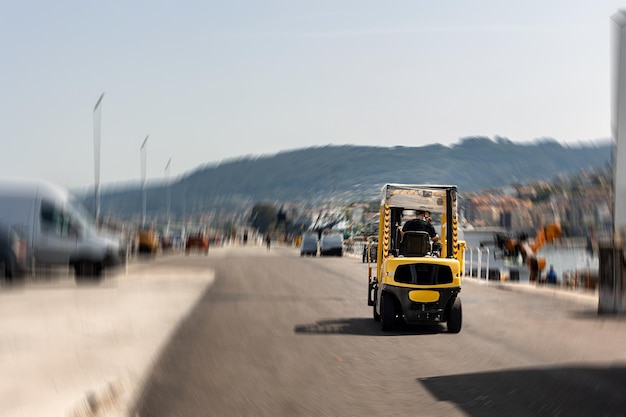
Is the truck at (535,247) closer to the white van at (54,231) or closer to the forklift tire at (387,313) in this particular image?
the white van at (54,231)

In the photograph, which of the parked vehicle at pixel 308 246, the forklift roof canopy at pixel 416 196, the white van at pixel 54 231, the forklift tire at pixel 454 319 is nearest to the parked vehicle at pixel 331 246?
the parked vehicle at pixel 308 246

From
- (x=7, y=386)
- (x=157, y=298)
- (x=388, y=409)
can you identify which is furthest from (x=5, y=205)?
(x=388, y=409)

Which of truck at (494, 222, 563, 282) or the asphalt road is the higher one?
truck at (494, 222, 563, 282)

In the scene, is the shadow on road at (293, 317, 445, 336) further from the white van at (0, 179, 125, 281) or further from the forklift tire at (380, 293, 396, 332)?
the white van at (0, 179, 125, 281)

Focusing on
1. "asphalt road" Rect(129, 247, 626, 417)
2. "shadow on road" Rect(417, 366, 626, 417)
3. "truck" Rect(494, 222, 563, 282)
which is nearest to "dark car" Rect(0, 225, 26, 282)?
"asphalt road" Rect(129, 247, 626, 417)

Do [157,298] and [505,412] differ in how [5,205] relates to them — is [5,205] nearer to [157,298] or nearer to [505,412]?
[157,298]

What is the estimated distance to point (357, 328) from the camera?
18.7m

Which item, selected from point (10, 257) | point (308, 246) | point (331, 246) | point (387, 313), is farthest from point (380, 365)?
point (308, 246)

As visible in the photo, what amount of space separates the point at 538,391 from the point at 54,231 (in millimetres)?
24617

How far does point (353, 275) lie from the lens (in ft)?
138

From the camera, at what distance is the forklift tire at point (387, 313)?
713 inches

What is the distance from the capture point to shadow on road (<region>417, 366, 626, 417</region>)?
32.2 ft

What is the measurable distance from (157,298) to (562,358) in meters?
13.9

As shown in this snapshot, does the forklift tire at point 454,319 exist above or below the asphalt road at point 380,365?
above
